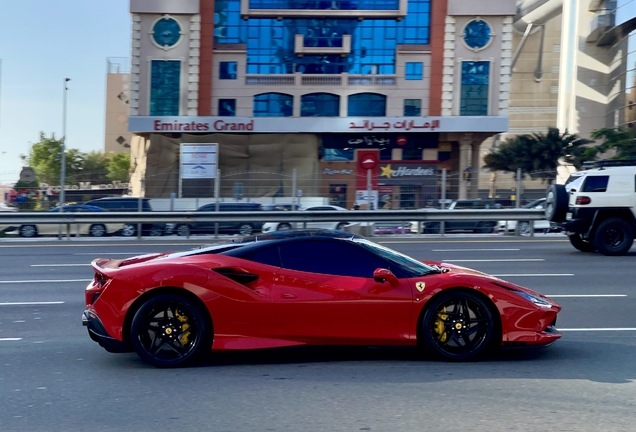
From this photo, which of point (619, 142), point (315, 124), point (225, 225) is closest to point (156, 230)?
point (225, 225)

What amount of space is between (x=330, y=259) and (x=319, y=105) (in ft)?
135

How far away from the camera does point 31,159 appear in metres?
83.9

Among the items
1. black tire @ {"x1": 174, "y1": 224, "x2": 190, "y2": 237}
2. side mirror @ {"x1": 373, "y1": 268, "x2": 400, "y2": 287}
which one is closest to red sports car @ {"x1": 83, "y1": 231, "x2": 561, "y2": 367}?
side mirror @ {"x1": 373, "y1": 268, "x2": 400, "y2": 287}

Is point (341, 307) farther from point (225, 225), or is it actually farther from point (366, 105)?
point (366, 105)

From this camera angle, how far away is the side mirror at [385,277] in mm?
5941

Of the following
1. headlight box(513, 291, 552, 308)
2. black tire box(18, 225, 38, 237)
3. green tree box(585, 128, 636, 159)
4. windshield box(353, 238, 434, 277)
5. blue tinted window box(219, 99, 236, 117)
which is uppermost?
blue tinted window box(219, 99, 236, 117)

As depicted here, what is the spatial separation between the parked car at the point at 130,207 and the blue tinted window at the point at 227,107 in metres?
25.9

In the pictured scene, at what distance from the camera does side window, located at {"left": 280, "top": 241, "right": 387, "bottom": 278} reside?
20.0 feet

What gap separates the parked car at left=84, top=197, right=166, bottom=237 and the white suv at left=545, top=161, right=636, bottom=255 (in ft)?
35.9

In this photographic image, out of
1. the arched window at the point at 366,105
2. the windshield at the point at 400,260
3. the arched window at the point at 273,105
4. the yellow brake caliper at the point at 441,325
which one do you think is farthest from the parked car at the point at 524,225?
the arched window at the point at 273,105

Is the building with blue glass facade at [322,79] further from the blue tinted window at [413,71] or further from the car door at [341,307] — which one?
the car door at [341,307]

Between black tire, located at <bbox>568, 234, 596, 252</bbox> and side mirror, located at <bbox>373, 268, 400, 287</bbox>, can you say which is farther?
black tire, located at <bbox>568, 234, 596, 252</bbox>

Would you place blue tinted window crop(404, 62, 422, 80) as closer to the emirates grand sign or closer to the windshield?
the emirates grand sign

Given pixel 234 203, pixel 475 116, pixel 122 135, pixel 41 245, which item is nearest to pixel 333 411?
pixel 41 245
